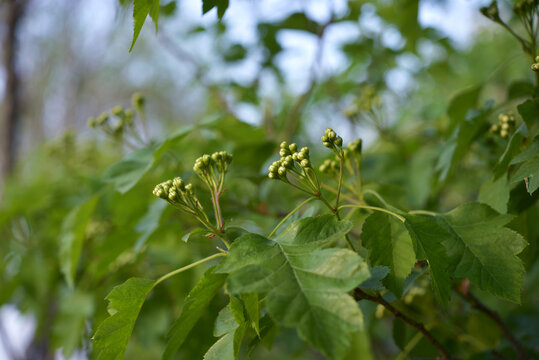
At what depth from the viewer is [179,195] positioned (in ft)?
2.80

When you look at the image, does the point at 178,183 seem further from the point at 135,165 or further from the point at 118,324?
the point at 135,165

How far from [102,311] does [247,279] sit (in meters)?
1.54

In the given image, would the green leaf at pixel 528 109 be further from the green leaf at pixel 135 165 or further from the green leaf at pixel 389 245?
the green leaf at pixel 135 165

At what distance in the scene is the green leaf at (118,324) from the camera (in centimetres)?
77

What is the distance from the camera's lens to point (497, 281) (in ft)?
2.53

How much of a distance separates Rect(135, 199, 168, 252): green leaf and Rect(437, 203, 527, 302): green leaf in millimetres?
722

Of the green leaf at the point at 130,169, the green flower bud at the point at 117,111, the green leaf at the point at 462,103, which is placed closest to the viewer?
the green leaf at the point at 130,169

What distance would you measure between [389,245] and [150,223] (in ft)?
2.30

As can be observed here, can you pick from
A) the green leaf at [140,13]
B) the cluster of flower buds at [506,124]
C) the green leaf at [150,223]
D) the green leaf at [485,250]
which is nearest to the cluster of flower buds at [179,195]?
the green leaf at [140,13]

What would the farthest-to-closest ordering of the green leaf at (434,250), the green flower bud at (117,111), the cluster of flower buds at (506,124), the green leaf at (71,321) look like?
the green leaf at (71,321) < the green flower bud at (117,111) < the cluster of flower buds at (506,124) < the green leaf at (434,250)

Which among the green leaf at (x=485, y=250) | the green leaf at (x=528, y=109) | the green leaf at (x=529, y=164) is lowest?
the green leaf at (x=485, y=250)

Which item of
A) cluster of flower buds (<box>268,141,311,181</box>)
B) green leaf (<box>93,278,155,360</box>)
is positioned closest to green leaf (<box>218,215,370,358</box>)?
cluster of flower buds (<box>268,141,311,181</box>)

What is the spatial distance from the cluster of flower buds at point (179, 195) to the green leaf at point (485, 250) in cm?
47

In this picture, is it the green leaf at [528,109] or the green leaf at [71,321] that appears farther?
the green leaf at [71,321]
